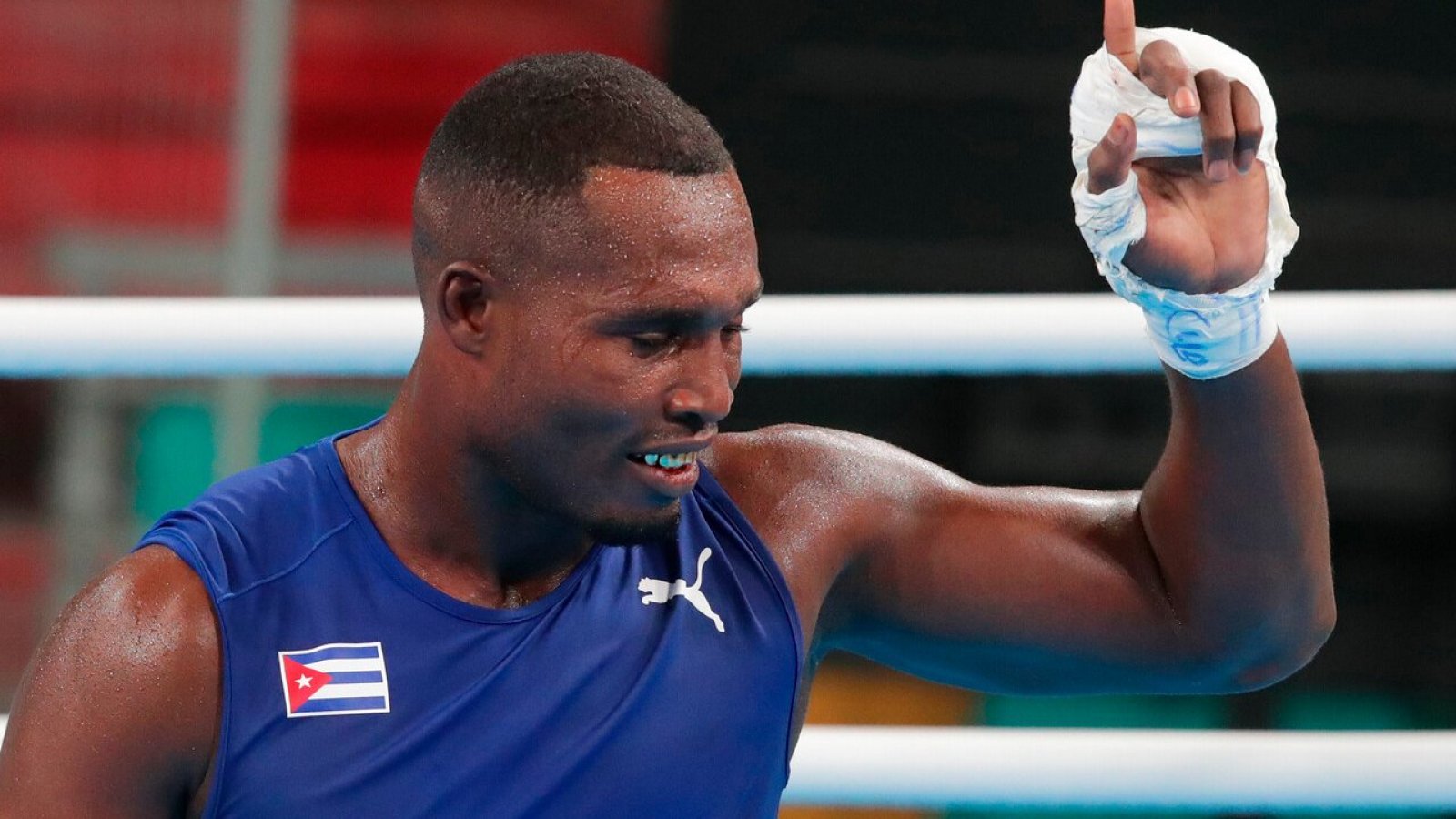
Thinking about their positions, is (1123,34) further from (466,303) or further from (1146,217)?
(466,303)

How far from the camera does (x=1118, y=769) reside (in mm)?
1449

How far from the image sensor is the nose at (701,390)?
113cm

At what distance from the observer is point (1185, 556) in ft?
4.21

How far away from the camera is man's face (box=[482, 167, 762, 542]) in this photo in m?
1.12

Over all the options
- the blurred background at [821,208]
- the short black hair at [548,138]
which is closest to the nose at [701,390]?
the short black hair at [548,138]

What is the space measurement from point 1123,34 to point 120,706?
29.7 inches

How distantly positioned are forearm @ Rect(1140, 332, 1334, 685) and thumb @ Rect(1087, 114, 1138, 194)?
0.60 ft

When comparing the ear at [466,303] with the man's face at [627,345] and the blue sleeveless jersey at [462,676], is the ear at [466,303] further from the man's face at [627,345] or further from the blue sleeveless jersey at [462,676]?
the blue sleeveless jersey at [462,676]

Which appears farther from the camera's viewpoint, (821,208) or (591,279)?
(821,208)

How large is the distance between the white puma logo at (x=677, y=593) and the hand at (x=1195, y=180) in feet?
1.20

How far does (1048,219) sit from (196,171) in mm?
1589

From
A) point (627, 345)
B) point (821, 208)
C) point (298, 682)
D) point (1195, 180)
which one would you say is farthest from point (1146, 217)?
point (821, 208)

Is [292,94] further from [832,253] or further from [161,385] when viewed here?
[832,253]

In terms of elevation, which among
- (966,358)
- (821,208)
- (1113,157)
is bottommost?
(821,208)
